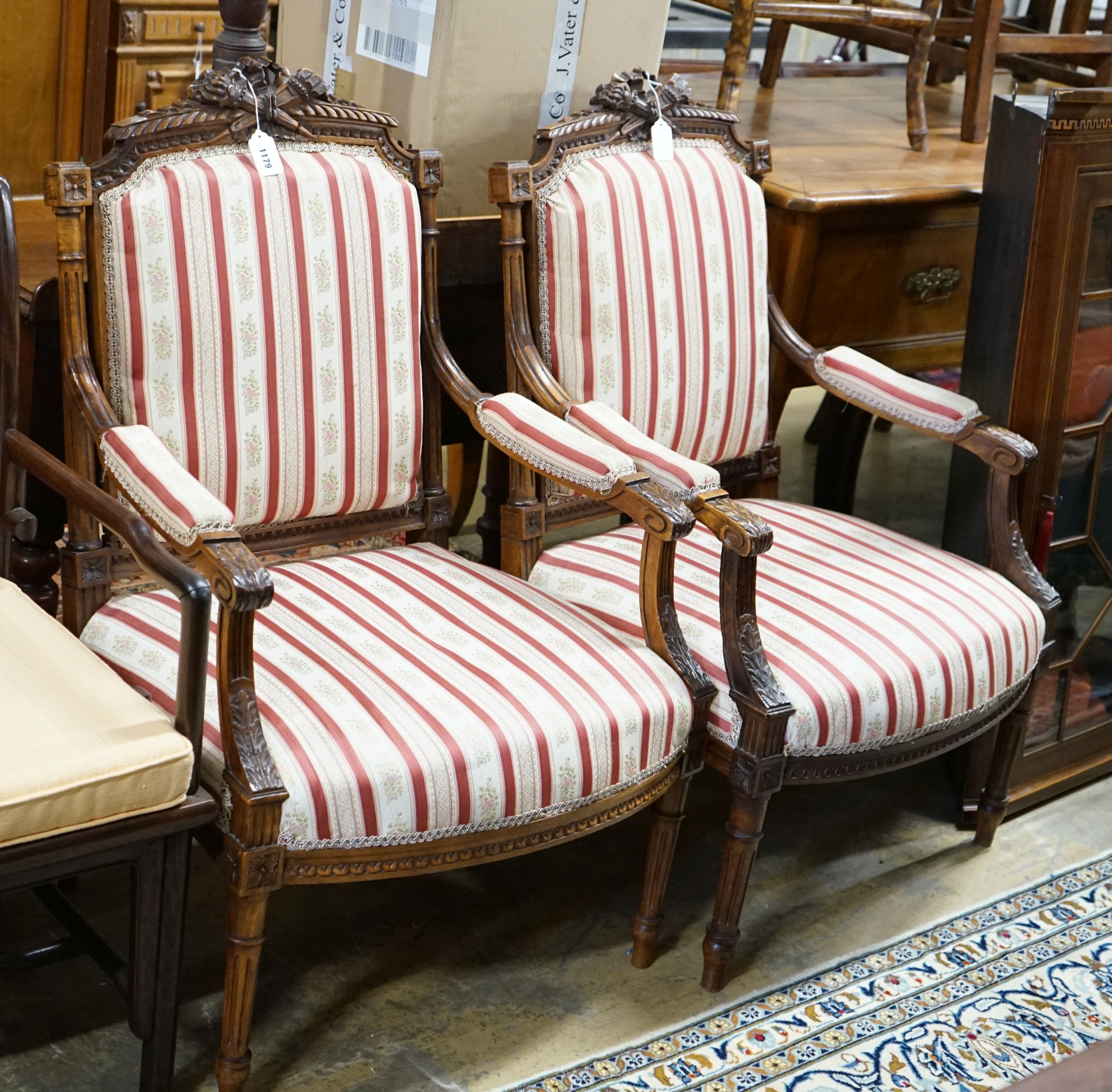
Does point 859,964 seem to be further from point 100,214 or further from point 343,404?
point 100,214

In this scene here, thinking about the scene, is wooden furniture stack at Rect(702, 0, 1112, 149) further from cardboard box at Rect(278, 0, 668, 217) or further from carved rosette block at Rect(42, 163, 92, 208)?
carved rosette block at Rect(42, 163, 92, 208)

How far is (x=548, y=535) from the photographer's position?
134 inches

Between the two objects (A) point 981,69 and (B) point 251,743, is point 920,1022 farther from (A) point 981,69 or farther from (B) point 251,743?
(A) point 981,69

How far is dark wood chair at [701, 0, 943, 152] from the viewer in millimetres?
2676

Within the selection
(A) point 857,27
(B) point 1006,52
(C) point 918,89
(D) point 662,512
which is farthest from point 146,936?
(A) point 857,27

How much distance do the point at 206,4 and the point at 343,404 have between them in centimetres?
280

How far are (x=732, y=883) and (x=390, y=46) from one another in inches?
52.5

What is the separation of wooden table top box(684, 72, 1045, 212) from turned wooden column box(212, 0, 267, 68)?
0.91m

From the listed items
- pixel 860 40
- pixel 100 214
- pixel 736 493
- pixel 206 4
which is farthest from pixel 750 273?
pixel 206 4

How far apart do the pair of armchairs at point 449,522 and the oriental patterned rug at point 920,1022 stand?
0.12 m

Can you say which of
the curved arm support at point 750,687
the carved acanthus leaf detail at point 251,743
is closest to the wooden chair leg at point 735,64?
the curved arm support at point 750,687

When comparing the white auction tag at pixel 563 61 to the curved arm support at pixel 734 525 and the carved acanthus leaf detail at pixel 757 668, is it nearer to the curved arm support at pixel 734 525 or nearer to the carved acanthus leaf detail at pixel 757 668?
the curved arm support at pixel 734 525

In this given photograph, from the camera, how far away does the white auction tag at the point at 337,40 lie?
233 centimetres

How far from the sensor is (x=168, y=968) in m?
1.60
